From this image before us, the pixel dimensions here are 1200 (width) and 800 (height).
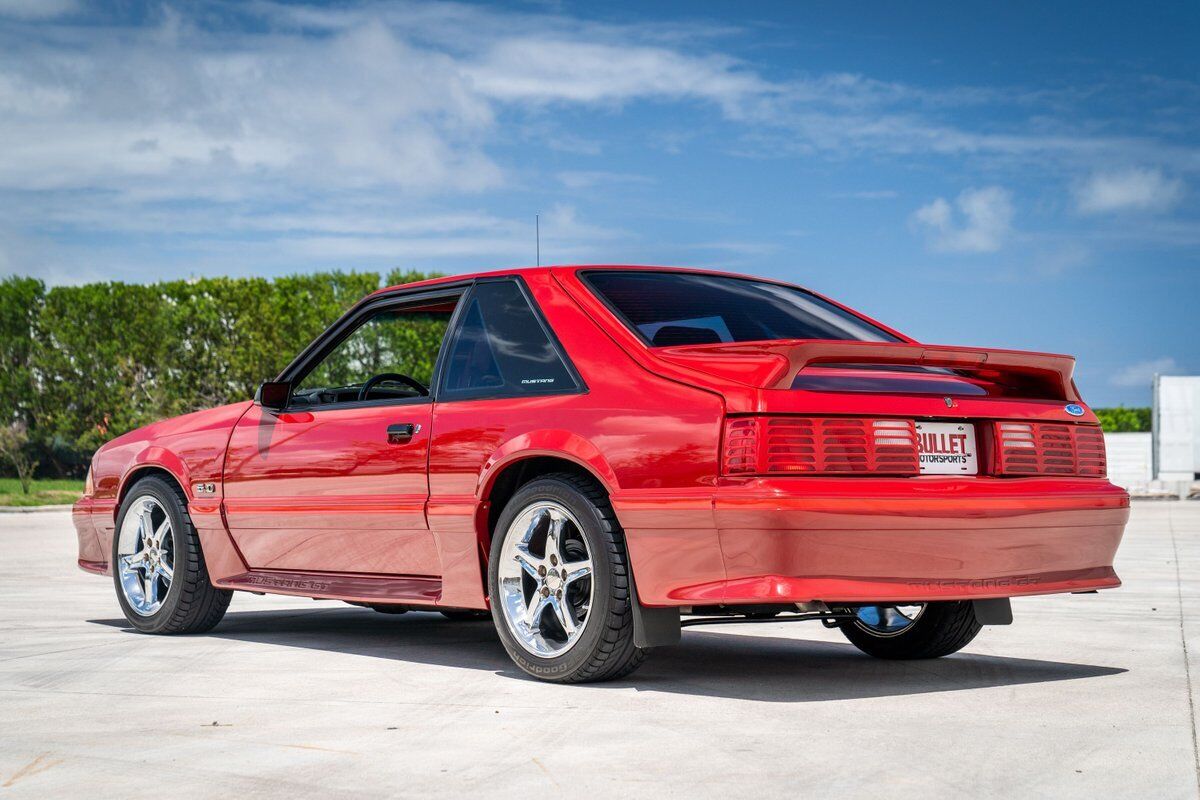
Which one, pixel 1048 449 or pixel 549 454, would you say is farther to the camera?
pixel 1048 449

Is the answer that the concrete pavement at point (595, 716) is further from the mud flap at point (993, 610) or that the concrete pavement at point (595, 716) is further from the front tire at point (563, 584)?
the mud flap at point (993, 610)

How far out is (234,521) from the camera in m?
7.13

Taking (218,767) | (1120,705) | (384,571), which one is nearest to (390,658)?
(384,571)

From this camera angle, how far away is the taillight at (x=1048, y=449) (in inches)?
212

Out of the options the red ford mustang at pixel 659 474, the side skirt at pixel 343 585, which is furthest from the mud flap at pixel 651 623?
the side skirt at pixel 343 585

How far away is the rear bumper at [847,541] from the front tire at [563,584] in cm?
13

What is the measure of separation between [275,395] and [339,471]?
0.70 meters

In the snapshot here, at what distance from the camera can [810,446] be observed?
193 inches

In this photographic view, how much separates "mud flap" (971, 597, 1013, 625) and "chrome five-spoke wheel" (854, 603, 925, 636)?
2.09 ft

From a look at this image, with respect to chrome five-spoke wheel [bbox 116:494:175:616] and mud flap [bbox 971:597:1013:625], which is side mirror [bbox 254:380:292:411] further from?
mud flap [bbox 971:597:1013:625]

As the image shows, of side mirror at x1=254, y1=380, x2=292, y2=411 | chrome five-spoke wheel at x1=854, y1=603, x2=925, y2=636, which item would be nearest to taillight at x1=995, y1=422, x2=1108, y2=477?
chrome five-spoke wheel at x1=854, y1=603, x2=925, y2=636

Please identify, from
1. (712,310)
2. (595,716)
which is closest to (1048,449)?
(712,310)

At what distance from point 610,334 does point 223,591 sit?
3.11 m

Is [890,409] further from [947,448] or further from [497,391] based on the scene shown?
[497,391]
